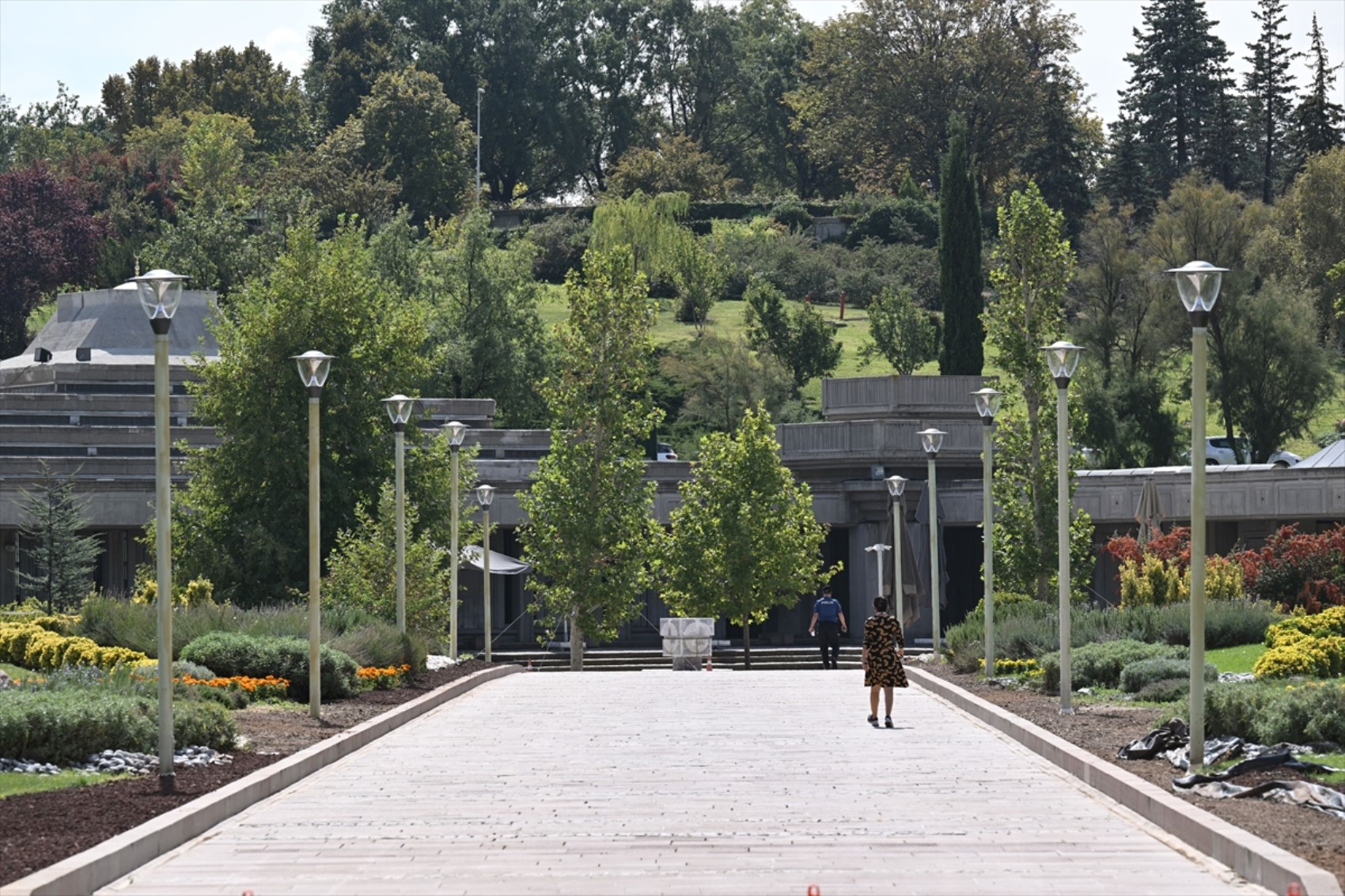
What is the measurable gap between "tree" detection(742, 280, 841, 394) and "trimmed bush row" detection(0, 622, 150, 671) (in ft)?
179

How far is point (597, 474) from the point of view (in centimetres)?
4359

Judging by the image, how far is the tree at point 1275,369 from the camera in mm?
65250

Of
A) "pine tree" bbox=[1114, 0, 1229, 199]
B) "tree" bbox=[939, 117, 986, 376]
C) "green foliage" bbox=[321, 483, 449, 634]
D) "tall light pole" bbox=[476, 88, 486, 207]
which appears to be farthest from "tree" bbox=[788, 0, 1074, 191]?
"green foliage" bbox=[321, 483, 449, 634]

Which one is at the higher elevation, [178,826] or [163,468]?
[163,468]

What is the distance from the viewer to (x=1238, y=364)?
66000 mm

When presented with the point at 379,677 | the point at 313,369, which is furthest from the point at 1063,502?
the point at 379,677

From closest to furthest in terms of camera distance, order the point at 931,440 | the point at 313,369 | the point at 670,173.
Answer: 1. the point at 313,369
2. the point at 931,440
3. the point at 670,173

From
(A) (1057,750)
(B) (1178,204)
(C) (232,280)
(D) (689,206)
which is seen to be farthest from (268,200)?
(A) (1057,750)

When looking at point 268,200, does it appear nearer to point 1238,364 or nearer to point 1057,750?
point 1238,364

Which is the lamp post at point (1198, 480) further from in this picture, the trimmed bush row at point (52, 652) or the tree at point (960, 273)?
the tree at point (960, 273)

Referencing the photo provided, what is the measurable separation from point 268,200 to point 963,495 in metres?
51.7

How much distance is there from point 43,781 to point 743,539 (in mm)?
28627

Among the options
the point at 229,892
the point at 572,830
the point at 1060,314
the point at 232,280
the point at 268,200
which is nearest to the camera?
the point at 229,892

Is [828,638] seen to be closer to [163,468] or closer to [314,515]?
[314,515]
